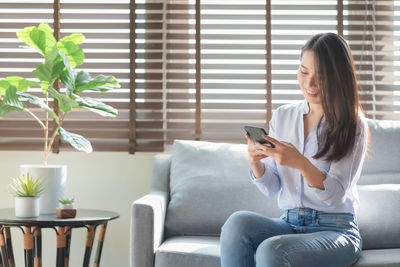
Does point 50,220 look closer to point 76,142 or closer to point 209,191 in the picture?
point 76,142

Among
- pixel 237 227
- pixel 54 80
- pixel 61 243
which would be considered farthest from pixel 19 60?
pixel 237 227

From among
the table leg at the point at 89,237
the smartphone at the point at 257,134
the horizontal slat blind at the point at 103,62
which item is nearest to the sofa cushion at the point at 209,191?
the table leg at the point at 89,237

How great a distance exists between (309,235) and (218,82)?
1590mm

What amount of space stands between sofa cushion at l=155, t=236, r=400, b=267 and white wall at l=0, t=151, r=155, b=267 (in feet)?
3.06

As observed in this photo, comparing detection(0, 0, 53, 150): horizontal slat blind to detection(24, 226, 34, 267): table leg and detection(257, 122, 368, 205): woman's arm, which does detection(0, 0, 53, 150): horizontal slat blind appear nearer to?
detection(24, 226, 34, 267): table leg

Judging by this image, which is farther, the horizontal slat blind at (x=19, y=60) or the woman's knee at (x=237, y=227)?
the horizontal slat blind at (x=19, y=60)

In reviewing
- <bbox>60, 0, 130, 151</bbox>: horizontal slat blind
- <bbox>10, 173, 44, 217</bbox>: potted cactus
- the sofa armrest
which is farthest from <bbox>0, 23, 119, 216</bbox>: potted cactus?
the sofa armrest

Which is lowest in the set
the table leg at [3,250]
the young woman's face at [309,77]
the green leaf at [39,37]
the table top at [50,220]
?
the table leg at [3,250]

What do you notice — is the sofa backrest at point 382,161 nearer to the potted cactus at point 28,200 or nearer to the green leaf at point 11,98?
the potted cactus at point 28,200

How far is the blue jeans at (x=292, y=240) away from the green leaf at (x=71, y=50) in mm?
1361

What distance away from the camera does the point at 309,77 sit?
2.11 metres

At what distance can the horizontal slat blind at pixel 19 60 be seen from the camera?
3.29 metres

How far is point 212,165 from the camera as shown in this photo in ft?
9.34

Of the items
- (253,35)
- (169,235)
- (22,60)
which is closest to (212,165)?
(169,235)
